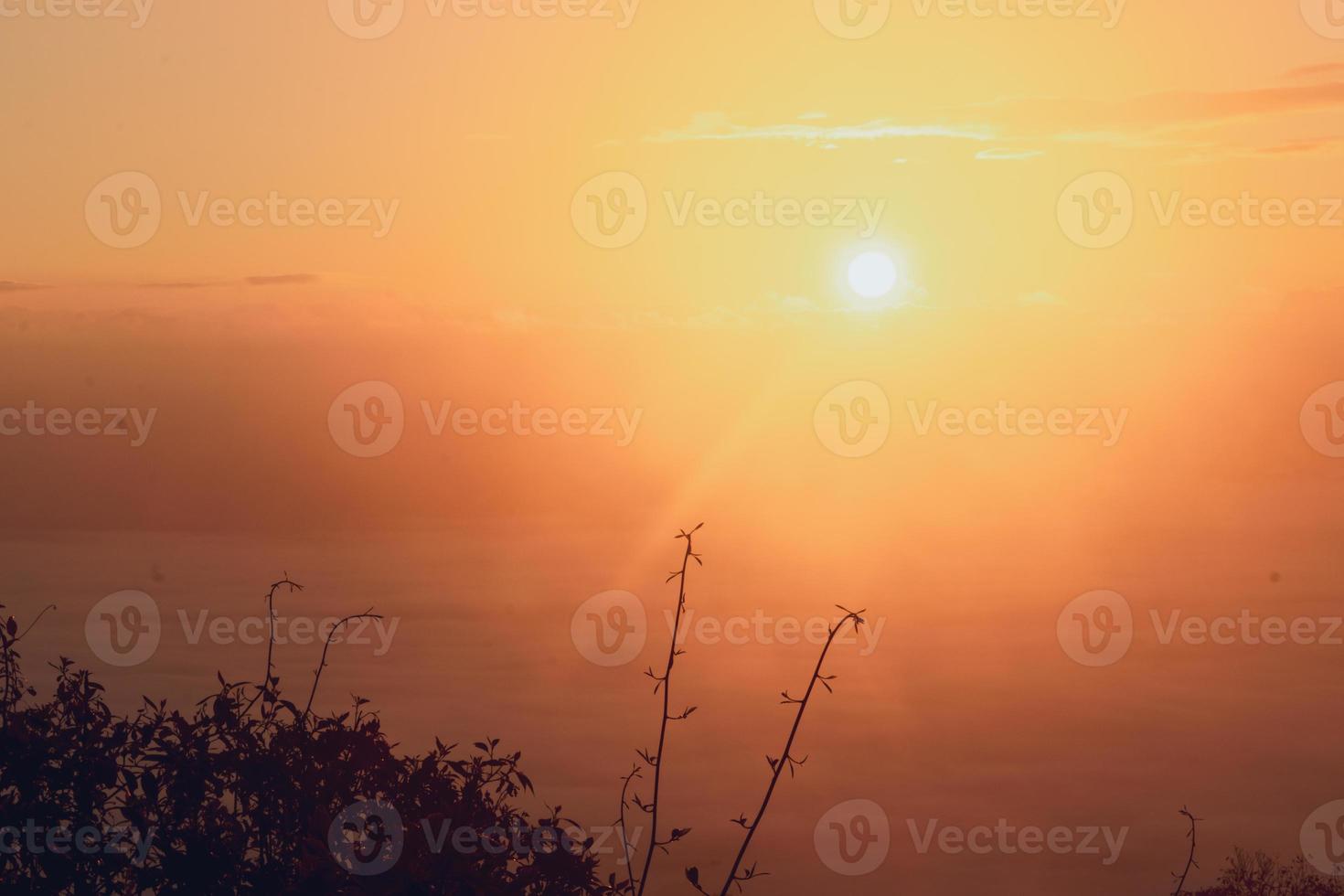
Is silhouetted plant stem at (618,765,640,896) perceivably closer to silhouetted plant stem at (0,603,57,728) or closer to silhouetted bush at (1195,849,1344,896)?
silhouetted plant stem at (0,603,57,728)

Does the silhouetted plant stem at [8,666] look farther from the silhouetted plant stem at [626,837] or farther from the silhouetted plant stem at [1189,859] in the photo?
the silhouetted plant stem at [1189,859]

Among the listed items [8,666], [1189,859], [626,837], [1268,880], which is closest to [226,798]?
[8,666]

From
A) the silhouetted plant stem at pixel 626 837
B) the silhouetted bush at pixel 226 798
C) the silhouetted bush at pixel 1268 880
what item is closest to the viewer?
the silhouetted plant stem at pixel 626 837

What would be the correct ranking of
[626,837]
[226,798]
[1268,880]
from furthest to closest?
[1268,880], [226,798], [626,837]

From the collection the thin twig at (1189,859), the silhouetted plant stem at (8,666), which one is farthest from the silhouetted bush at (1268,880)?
the silhouetted plant stem at (8,666)

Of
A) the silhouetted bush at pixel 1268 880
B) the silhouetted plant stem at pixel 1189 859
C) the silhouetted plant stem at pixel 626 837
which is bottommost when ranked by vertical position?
the silhouetted plant stem at pixel 626 837

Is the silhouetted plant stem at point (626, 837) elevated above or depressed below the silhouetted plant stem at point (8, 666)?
below

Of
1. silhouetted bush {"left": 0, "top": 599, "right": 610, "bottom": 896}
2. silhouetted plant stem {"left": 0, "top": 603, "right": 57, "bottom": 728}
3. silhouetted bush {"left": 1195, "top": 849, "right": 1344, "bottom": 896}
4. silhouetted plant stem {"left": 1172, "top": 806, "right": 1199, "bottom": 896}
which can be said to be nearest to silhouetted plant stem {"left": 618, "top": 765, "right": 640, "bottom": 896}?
silhouetted bush {"left": 0, "top": 599, "right": 610, "bottom": 896}

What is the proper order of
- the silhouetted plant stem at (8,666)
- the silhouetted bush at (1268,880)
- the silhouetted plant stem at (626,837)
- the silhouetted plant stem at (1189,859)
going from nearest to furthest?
the silhouetted plant stem at (626,837) → the silhouetted plant stem at (1189,859) → the silhouetted plant stem at (8,666) → the silhouetted bush at (1268,880)

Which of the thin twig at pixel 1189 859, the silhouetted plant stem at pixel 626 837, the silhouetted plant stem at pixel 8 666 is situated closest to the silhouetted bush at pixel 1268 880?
the thin twig at pixel 1189 859

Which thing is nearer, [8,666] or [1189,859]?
[1189,859]

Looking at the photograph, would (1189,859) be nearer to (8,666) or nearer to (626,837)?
(626,837)

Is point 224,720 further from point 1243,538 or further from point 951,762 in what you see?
point 1243,538

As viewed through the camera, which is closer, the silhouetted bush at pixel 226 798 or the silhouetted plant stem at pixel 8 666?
the silhouetted bush at pixel 226 798
